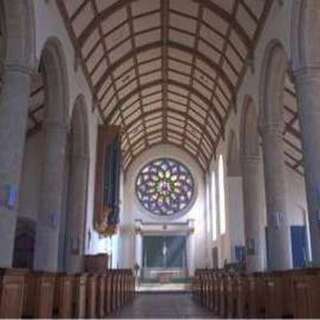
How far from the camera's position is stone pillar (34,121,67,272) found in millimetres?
8234

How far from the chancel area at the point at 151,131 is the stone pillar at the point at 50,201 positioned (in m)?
0.03

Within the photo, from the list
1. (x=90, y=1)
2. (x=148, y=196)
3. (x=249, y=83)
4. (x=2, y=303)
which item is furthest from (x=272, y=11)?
(x=148, y=196)

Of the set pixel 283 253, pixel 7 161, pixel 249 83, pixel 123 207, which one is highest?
pixel 249 83

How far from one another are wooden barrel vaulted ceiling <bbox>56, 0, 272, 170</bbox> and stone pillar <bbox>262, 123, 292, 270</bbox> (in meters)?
2.40

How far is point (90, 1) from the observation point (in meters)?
9.32

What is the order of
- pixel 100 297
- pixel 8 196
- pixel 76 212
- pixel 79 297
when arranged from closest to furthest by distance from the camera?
pixel 8 196, pixel 79 297, pixel 100 297, pixel 76 212

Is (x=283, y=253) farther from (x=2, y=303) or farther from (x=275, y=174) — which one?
(x=2, y=303)

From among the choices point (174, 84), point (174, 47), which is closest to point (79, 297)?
point (174, 47)

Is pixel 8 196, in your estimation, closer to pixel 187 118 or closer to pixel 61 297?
pixel 61 297

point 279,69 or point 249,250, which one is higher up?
point 279,69

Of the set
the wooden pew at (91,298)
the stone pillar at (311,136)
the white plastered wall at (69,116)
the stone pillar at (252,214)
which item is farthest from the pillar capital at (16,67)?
the stone pillar at (252,214)

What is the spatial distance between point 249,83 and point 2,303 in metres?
8.53

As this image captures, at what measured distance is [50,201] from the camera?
8.54 meters

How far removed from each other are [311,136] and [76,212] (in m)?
6.77
